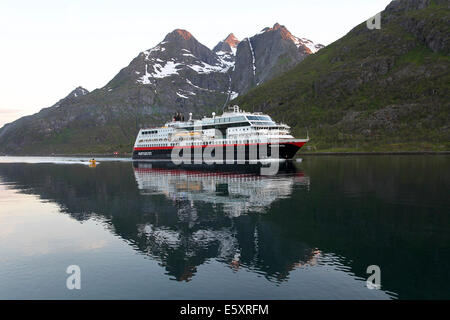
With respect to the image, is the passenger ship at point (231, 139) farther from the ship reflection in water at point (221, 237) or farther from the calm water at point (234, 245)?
the calm water at point (234, 245)

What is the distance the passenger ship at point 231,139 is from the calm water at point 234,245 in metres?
54.1

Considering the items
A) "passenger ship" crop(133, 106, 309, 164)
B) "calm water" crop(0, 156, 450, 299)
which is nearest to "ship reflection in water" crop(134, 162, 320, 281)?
"calm water" crop(0, 156, 450, 299)

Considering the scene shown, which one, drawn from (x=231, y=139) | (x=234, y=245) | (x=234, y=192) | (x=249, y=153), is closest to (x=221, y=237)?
(x=234, y=245)

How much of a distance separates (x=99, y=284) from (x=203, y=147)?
106m

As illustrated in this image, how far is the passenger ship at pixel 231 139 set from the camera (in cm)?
11050

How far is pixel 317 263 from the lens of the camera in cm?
2519

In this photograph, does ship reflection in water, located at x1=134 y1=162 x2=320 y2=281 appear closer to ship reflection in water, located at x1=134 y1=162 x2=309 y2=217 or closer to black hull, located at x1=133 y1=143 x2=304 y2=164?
ship reflection in water, located at x1=134 y1=162 x2=309 y2=217

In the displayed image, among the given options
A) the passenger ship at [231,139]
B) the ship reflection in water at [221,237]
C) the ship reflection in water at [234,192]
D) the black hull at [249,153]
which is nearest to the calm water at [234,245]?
the ship reflection in water at [221,237]

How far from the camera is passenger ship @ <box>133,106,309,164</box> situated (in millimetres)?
110500

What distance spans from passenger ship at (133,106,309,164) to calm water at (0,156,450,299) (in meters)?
54.1

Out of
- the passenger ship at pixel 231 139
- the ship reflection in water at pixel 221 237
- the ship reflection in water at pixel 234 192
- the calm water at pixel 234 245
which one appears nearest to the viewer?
the calm water at pixel 234 245

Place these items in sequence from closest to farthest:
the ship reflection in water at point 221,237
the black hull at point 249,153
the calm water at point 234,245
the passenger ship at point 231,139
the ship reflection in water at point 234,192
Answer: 1. the calm water at point 234,245
2. the ship reflection in water at point 221,237
3. the ship reflection in water at point 234,192
4. the black hull at point 249,153
5. the passenger ship at point 231,139
